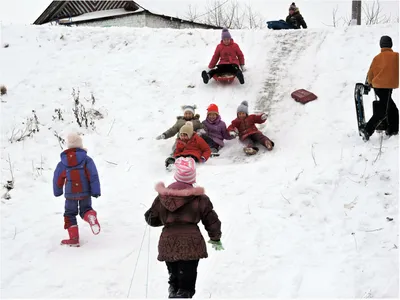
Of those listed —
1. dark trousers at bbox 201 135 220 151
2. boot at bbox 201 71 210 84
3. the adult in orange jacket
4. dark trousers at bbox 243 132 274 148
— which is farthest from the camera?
boot at bbox 201 71 210 84

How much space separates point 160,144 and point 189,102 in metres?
2.01

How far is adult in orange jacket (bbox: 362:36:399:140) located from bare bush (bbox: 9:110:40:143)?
6.58 m

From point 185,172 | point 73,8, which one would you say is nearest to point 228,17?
point 73,8

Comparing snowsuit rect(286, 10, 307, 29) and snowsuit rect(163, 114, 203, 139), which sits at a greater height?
snowsuit rect(286, 10, 307, 29)

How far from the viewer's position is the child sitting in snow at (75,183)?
6.18m

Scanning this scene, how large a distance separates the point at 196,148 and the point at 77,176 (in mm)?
3087

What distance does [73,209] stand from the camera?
6.24 m

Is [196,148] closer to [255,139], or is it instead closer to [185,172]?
[255,139]

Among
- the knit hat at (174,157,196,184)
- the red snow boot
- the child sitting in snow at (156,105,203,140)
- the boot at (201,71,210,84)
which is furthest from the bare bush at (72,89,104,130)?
the knit hat at (174,157,196,184)

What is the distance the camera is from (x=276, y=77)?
39.4ft

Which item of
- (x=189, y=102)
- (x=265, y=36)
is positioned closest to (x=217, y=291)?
(x=189, y=102)

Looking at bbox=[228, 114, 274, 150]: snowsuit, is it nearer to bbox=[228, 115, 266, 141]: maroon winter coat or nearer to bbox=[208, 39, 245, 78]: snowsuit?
bbox=[228, 115, 266, 141]: maroon winter coat

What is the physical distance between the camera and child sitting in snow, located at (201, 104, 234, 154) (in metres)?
9.51

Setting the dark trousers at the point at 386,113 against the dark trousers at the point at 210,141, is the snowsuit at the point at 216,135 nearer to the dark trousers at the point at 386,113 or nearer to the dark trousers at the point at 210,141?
the dark trousers at the point at 210,141
